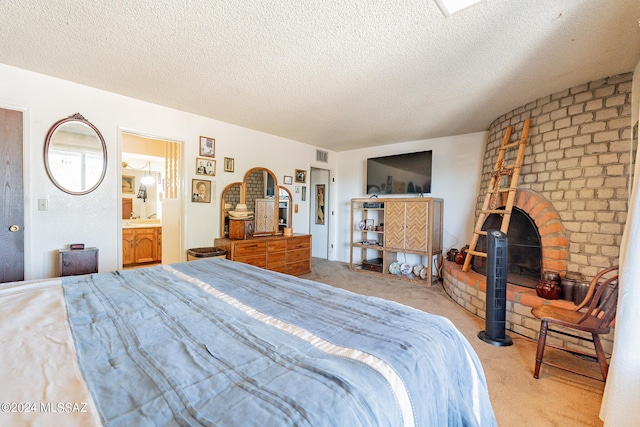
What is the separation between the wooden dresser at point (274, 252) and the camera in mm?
3801

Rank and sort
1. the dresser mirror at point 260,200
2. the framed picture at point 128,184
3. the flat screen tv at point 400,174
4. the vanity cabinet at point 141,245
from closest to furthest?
the dresser mirror at point 260,200 < the flat screen tv at point 400,174 < the vanity cabinet at point 141,245 < the framed picture at point 128,184

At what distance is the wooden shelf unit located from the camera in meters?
4.30

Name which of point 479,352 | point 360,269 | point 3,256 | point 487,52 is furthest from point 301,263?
point 487,52

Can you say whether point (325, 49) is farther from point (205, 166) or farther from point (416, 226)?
point (416, 226)

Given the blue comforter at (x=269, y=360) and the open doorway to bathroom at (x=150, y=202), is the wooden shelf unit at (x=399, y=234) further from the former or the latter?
the blue comforter at (x=269, y=360)

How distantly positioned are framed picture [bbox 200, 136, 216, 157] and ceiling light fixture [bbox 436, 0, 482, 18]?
126 inches

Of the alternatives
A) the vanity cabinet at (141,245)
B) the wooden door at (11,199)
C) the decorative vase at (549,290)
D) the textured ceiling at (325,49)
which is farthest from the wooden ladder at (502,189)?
the vanity cabinet at (141,245)

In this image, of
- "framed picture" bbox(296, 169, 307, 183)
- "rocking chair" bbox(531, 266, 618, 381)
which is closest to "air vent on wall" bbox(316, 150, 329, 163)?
"framed picture" bbox(296, 169, 307, 183)

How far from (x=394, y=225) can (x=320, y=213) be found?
206 centimetres

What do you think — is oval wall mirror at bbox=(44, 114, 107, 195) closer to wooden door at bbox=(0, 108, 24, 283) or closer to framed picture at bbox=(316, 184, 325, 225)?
wooden door at bbox=(0, 108, 24, 283)

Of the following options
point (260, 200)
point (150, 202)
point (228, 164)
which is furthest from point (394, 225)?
point (150, 202)

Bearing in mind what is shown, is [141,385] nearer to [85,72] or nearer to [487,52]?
[487,52]

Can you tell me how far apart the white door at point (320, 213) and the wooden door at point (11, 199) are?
4.42 meters

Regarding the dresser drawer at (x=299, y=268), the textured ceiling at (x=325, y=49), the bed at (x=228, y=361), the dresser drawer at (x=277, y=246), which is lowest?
the dresser drawer at (x=299, y=268)
